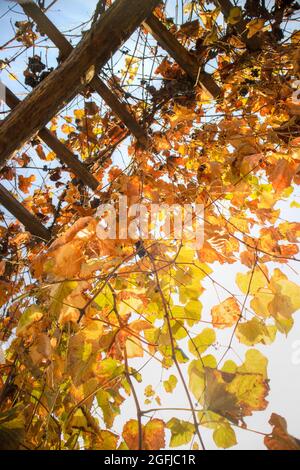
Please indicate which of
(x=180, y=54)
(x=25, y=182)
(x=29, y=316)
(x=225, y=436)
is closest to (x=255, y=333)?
(x=225, y=436)

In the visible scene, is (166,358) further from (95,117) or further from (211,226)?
(95,117)

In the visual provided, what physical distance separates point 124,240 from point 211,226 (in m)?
0.39

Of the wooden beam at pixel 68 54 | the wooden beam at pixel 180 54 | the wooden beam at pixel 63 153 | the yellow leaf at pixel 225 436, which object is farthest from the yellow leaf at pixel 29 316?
the wooden beam at pixel 180 54

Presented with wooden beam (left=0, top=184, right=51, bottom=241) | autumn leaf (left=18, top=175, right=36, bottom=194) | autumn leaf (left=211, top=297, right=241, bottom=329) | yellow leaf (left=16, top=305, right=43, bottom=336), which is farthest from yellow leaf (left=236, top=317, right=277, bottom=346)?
autumn leaf (left=18, top=175, right=36, bottom=194)

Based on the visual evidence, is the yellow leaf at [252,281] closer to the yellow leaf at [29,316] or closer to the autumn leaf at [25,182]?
the yellow leaf at [29,316]

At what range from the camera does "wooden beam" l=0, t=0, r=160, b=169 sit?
3.92 feet

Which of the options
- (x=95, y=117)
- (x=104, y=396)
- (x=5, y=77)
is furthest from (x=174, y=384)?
(x=5, y=77)

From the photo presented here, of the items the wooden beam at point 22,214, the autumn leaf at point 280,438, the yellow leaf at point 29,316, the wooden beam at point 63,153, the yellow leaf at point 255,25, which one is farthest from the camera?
the wooden beam at point 22,214

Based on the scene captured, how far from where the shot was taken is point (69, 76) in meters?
1.22

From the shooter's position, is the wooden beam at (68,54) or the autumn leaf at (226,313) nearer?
the autumn leaf at (226,313)

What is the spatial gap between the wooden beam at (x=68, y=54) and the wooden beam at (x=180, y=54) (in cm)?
33

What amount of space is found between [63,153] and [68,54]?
1.55 ft

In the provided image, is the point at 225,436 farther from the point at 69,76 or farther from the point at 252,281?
the point at 69,76

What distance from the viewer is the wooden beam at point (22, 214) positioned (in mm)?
1779
